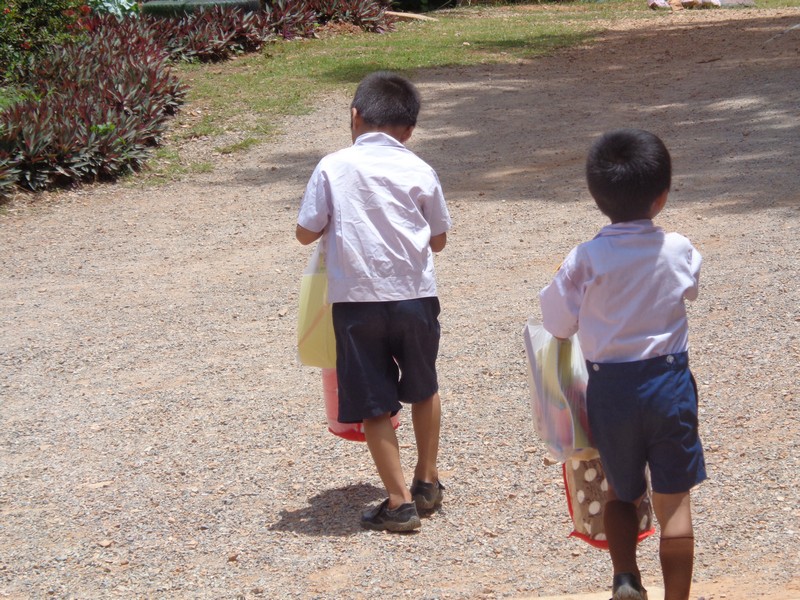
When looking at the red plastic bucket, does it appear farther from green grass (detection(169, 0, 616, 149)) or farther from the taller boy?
green grass (detection(169, 0, 616, 149))

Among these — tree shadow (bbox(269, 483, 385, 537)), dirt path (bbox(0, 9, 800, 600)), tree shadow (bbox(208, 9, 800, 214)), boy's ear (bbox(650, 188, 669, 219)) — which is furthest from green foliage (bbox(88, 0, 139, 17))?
boy's ear (bbox(650, 188, 669, 219))

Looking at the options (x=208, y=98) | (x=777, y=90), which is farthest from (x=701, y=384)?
(x=208, y=98)

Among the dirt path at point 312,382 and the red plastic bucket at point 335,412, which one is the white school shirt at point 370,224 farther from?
the dirt path at point 312,382

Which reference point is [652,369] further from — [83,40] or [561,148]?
[83,40]

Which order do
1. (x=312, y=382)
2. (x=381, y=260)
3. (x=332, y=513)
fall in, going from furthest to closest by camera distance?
(x=312, y=382) < (x=332, y=513) < (x=381, y=260)

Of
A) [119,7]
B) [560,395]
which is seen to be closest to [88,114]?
[119,7]

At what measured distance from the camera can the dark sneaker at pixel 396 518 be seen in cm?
360

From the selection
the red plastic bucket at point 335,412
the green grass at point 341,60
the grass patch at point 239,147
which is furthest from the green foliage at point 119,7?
the red plastic bucket at point 335,412

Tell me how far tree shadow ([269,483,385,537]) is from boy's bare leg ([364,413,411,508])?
9.4 inches

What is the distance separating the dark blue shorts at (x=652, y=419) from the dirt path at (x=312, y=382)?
28.0 inches

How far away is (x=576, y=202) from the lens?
8.18 metres

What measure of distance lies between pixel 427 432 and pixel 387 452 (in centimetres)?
19

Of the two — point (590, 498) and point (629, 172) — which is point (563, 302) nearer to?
point (629, 172)

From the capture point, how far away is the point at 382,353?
11.5 ft
